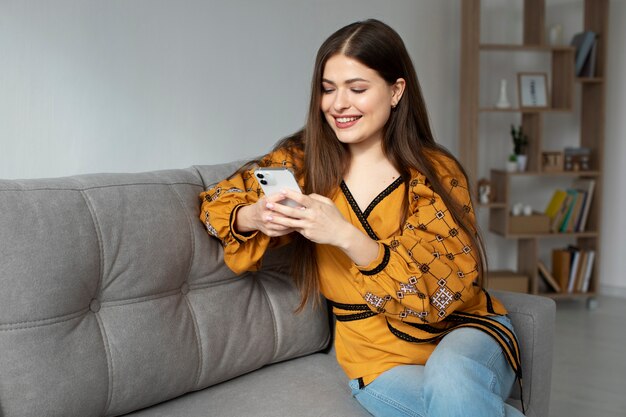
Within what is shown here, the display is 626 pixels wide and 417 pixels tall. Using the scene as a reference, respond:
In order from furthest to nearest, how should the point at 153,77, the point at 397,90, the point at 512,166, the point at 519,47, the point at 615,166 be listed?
the point at 615,166 < the point at 512,166 < the point at 519,47 < the point at 153,77 < the point at 397,90

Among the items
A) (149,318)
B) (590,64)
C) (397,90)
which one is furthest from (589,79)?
(149,318)

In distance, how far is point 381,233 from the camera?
1.79m

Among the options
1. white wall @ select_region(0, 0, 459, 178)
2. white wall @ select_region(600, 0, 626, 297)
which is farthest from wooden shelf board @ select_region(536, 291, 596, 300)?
white wall @ select_region(0, 0, 459, 178)

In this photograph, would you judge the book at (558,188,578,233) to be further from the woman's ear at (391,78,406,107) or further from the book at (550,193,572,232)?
the woman's ear at (391,78,406,107)

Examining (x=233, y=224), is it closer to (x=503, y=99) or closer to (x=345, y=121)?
(x=345, y=121)

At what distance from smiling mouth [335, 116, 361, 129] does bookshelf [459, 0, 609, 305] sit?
2.30 metres

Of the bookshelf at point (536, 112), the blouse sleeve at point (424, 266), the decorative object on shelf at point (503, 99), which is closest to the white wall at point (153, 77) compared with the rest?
the bookshelf at point (536, 112)

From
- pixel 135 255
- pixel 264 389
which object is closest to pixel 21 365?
pixel 135 255

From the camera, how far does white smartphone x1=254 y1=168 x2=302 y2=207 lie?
155 cm

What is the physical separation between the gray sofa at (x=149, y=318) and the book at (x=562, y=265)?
255 centimetres

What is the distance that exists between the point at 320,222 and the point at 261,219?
150 mm

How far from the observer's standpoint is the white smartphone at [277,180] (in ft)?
5.09

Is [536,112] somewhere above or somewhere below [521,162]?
above

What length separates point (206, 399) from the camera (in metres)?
1.65
